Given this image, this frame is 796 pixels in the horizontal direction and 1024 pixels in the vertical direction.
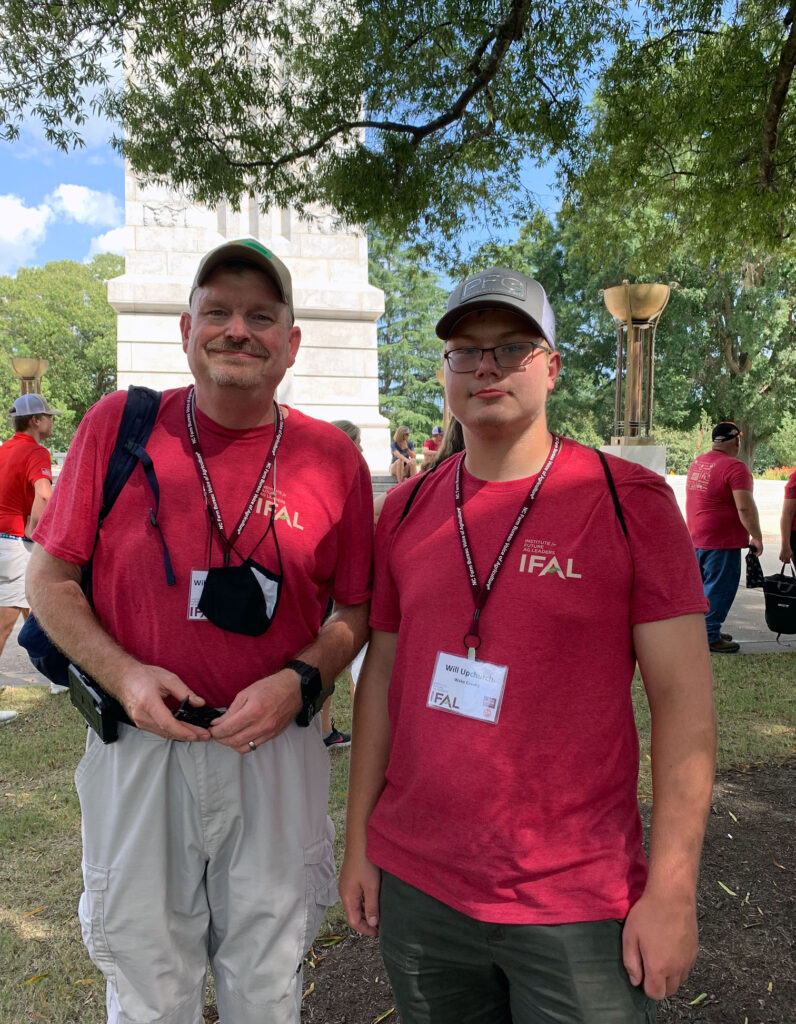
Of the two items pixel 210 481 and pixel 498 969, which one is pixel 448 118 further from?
pixel 498 969

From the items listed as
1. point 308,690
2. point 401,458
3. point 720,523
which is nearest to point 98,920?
point 308,690

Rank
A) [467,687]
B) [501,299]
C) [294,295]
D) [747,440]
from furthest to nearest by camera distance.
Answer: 1. [747,440]
2. [294,295]
3. [501,299]
4. [467,687]

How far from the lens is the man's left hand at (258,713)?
1.73 meters

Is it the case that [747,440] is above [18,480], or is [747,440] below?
above

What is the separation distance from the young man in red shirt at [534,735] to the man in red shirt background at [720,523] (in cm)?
643

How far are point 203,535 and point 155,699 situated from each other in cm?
42

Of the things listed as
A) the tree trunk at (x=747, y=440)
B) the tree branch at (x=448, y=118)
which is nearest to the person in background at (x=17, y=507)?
the tree branch at (x=448, y=118)

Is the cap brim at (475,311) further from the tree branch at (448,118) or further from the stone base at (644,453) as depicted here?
the stone base at (644,453)

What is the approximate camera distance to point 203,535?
6.27 ft

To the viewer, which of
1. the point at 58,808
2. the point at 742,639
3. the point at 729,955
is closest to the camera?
the point at 729,955

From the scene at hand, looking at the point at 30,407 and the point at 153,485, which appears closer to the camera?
Answer: the point at 153,485

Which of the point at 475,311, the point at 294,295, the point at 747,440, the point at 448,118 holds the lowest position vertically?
the point at 475,311

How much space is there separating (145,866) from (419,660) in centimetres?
87

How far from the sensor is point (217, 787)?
1874mm
